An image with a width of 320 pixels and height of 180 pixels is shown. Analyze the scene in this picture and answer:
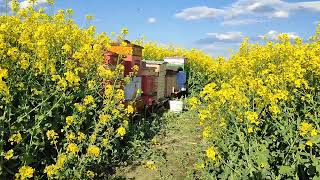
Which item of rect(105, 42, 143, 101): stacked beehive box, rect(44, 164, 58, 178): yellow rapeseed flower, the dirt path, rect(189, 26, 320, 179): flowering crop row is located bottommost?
the dirt path

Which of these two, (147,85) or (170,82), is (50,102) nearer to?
(147,85)

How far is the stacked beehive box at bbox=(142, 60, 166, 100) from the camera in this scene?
33.6 feet

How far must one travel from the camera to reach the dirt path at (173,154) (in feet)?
18.5

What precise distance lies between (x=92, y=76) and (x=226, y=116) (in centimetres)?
215

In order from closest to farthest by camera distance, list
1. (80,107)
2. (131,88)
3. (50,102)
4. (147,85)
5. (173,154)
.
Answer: (50,102), (80,107), (173,154), (131,88), (147,85)

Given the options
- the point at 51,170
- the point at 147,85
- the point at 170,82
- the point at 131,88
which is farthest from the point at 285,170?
the point at 170,82

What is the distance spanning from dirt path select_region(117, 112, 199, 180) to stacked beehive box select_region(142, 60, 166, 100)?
92 cm

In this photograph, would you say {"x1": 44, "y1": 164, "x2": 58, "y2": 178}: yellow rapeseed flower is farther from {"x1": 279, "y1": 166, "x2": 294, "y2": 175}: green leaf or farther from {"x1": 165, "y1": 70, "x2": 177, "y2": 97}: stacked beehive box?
{"x1": 165, "y1": 70, "x2": 177, "y2": 97}: stacked beehive box

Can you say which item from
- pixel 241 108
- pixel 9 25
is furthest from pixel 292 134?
pixel 9 25

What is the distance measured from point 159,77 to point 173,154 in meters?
4.03

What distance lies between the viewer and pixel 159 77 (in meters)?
10.5

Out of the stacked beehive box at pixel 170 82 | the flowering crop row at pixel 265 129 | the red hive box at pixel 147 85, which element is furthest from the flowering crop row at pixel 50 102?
the stacked beehive box at pixel 170 82

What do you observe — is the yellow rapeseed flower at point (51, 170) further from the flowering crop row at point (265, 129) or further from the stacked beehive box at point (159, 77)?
the stacked beehive box at point (159, 77)

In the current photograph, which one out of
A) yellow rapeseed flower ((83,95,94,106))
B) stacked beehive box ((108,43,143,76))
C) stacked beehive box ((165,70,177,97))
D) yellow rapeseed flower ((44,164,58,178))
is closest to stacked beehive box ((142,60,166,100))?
stacked beehive box ((165,70,177,97))
